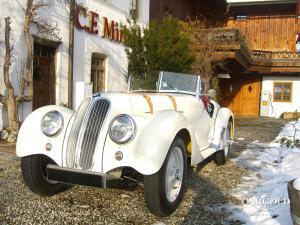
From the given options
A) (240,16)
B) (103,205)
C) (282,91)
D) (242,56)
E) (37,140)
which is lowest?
(103,205)

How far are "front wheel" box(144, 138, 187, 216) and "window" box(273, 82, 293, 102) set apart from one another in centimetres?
2015

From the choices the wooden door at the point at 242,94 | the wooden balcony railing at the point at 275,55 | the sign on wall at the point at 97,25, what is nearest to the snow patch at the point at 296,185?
the sign on wall at the point at 97,25

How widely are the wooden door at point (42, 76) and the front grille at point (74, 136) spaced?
6.03 meters

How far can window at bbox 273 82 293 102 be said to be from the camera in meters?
23.1

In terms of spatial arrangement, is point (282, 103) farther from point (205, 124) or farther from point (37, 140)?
point (37, 140)

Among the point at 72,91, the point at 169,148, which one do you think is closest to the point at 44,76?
the point at 72,91

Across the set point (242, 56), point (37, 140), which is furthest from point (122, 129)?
point (242, 56)

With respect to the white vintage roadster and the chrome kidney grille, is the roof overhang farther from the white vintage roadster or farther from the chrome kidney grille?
the chrome kidney grille

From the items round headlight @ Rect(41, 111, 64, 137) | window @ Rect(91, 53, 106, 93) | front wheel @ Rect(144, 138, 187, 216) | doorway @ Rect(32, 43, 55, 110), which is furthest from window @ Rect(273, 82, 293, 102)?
round headlight @ Rect(41, 111, 64, 137)

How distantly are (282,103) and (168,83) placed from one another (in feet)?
61.6

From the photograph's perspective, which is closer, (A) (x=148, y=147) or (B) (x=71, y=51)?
(A) (x=148, y=147)

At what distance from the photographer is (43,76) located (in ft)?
33.6

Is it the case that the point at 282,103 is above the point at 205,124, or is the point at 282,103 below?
below

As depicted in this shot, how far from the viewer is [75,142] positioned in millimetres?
4172
